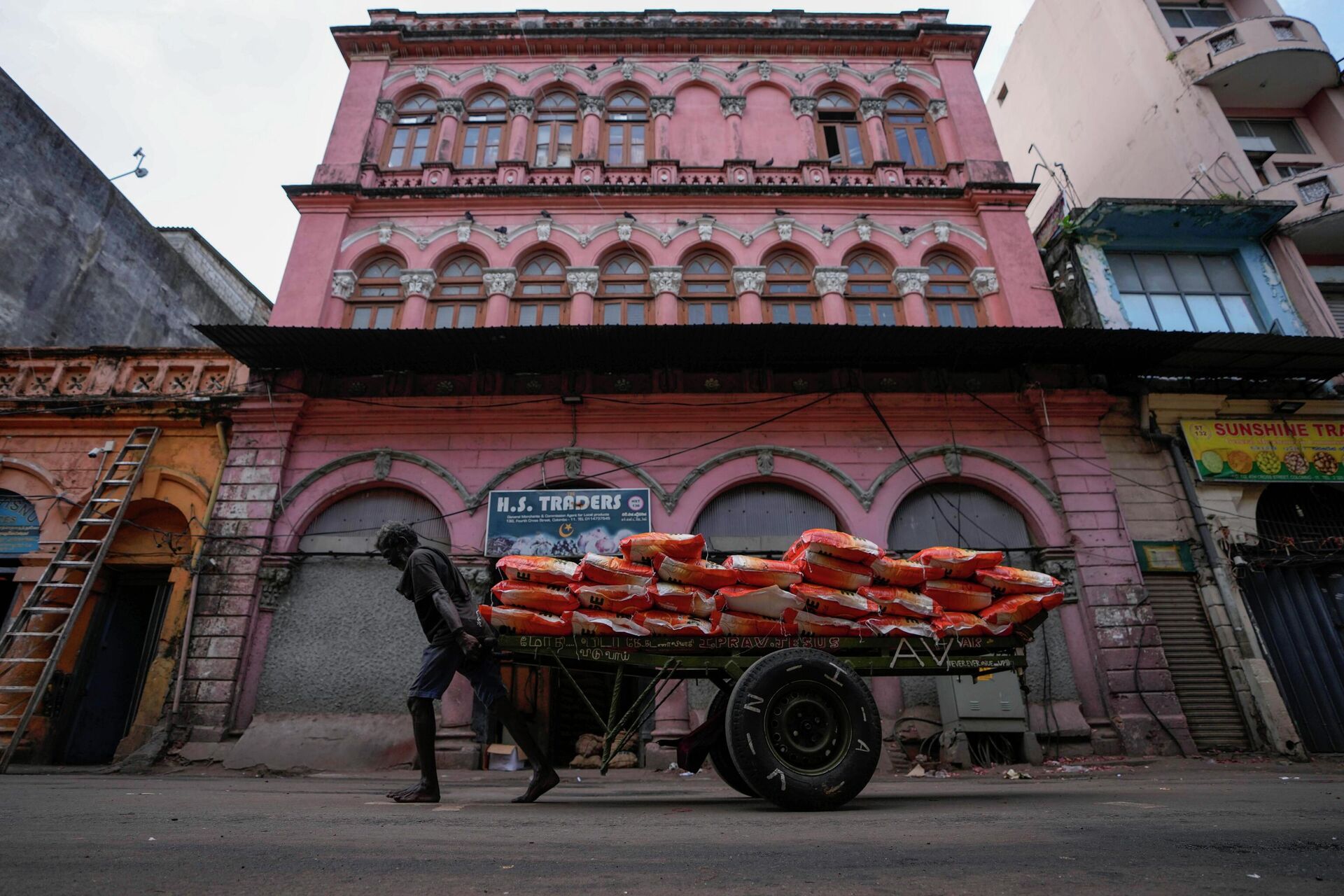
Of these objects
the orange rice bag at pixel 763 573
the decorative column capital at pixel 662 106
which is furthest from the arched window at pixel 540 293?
the orange rice bag at pixel 763 573

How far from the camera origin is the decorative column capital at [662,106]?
14.3 m

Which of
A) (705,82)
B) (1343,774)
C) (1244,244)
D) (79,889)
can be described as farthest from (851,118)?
(79,889)

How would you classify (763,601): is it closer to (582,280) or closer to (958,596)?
(958,596)

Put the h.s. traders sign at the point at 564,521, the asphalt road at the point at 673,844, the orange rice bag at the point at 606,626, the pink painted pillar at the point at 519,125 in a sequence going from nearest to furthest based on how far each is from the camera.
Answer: the asphalt road at the point at 673,844 → the orange rice bag at the point at 606,626 → the h.s. traders sign at the point at 564,521 → the pink painted pillar at the point at 519,125

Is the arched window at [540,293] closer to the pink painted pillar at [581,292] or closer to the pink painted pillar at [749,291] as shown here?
the pink painted pillar at [581,292]

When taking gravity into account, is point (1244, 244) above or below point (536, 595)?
above

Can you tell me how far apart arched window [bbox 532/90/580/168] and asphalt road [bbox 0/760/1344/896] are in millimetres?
12224

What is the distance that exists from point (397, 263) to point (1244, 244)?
16267mm

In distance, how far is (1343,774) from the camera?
7.42 m

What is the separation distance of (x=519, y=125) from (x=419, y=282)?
14.2 ft

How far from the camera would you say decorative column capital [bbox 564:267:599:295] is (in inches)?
481

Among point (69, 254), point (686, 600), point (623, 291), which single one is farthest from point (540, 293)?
point (69, 254)

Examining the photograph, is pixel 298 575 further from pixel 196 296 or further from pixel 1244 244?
pixel 1244 244

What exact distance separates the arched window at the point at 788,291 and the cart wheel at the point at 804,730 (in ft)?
27.9
